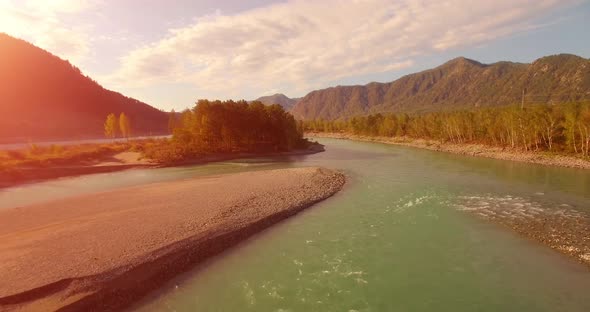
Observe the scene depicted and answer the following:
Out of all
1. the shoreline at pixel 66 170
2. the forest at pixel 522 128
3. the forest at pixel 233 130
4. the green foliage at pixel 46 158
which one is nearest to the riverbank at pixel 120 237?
the shoreline at pixel 66 170

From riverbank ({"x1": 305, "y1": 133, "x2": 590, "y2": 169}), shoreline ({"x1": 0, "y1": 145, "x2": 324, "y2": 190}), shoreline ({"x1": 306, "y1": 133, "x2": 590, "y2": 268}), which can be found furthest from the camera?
riverbank ({"x1": 305, "y1": 133, "x2": 590, "y2": 169})

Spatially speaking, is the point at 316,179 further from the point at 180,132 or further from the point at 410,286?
the point at 180,132

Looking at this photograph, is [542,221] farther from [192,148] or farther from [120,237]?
[192,148]

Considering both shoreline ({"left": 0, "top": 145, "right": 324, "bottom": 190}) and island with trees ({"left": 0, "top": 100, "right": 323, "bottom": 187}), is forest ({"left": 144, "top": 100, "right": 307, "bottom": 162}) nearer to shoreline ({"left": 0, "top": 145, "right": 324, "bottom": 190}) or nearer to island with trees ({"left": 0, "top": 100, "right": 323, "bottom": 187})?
island with trees ({"left": 0, "top": 100, "right": 323, "bottom": 187})

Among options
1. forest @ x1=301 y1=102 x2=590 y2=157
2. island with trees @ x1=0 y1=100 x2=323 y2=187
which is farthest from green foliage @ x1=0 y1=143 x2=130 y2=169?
forest @ x1=301 y1=102 x2=590 y2=157

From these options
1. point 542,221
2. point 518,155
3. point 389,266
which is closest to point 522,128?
point 518,155

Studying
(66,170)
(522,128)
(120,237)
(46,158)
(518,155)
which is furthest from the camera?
Result: (522,128)

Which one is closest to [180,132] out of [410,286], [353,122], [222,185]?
[222,185]
